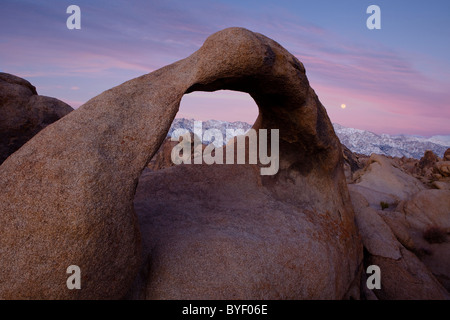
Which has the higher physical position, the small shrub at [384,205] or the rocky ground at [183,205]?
the rocky ground at [183,205]

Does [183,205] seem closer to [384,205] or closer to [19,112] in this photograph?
[19,112]

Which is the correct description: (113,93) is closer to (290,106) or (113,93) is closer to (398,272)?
(290,106)

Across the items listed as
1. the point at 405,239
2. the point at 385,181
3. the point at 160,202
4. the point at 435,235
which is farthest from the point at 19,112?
the point at 385,181

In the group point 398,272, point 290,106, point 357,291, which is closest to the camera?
point 290,106

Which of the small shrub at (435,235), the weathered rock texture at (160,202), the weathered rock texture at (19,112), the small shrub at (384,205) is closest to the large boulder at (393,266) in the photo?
the weathered rock texture at (160,202)

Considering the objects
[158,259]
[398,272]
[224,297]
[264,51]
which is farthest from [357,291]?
[264,51]

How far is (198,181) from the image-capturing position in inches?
235

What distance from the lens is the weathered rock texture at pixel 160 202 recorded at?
2.87 metres

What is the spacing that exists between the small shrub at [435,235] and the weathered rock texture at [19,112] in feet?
36.6

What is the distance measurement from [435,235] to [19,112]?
1186 cm

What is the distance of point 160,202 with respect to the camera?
527 cm

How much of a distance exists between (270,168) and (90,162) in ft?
13.3

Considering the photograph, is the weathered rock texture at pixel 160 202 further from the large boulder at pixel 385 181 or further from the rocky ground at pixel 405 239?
the large boulder at pixel 385 181

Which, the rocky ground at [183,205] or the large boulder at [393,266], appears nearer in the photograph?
the rocky ground at [183,205]
